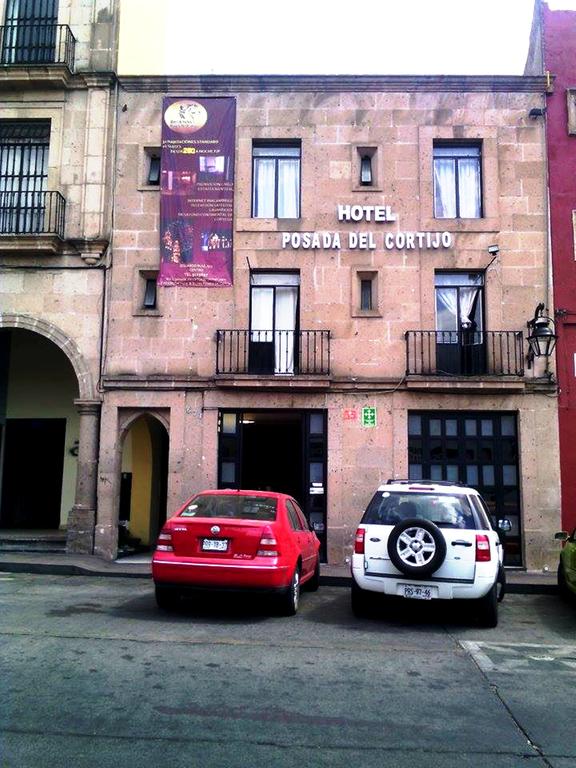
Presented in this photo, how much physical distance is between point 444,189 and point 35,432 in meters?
12.0

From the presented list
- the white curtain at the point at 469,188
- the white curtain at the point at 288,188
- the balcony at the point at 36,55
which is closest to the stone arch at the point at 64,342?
the balcony at the point at 36,55

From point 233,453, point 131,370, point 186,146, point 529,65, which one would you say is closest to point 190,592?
point 233,453

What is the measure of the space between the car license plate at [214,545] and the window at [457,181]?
9.88 metres

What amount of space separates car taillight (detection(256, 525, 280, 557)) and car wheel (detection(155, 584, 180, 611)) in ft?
4.25

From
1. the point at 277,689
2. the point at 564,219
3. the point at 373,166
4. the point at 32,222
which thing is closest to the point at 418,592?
the point at 277,689

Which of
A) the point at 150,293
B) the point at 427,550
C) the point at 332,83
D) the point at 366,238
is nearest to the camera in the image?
the point at 427,550

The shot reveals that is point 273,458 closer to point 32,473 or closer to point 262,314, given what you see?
point 262,314

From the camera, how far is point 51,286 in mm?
15062

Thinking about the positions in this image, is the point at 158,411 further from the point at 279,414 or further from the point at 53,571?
the point at 53,571

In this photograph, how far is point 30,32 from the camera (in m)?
16.0

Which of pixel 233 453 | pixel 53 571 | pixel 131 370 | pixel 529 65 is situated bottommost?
pixel 53 571

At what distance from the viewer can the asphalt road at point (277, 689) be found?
4410 millimetres

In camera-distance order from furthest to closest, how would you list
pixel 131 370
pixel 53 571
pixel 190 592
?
pixel 131 370, pixel 53 571, pixel 190 592

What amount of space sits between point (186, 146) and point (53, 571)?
964cm
